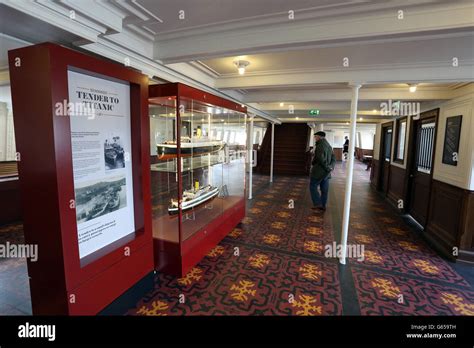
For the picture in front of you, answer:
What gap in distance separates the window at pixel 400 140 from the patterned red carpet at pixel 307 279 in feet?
8.61

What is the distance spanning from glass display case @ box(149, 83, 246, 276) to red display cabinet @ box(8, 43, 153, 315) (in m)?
0.43

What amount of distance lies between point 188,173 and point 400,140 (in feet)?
21.0

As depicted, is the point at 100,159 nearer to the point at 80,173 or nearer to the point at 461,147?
the point at 80,173

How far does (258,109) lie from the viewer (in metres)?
6.90

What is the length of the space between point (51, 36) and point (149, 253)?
2193 millimetres

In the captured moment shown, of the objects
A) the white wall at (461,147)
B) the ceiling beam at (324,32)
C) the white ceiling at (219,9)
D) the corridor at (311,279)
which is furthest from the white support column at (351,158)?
the white wall at (461,147)

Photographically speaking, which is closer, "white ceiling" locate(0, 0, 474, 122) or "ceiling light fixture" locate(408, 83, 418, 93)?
"white ceiling" locate(0, 0, 474, 122)

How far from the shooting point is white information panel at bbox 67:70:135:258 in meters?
1.90

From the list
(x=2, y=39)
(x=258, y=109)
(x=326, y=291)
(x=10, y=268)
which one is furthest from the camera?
(x=258, y=109)

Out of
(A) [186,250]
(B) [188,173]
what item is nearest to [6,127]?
(B) [188,173]

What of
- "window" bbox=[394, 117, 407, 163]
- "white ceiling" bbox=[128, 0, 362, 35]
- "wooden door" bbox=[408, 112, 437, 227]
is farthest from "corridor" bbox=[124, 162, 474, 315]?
"white ceiling" bbox=[128, 0, 362, 35]

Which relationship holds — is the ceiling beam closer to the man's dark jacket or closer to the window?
the man's dark jacket

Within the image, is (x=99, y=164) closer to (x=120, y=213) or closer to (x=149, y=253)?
(x=120, y=213)
